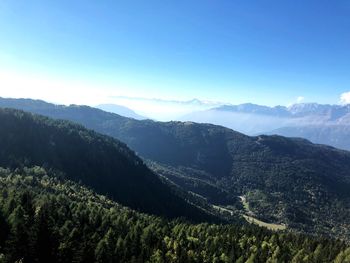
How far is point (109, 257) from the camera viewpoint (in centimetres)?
11419

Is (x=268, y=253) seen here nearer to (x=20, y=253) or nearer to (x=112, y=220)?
(x=112, y=220)

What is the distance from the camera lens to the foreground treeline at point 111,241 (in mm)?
97750

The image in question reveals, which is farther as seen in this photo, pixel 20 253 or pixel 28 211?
pixel 28 211

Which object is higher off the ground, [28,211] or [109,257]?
[28,211]

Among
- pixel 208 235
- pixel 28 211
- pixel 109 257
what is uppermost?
pixel 28 211

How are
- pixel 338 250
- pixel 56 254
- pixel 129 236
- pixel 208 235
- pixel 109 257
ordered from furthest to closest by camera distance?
pixel 208 235
pixel 338 250
pixel 129 236
pixel 109 257
pixel 56 254

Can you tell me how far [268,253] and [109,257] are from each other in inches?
2822

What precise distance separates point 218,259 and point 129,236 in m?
32.6

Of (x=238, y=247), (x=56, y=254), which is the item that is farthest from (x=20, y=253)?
(x=238, y=247)

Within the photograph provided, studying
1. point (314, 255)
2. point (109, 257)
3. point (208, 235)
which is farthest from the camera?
point (208, 235)

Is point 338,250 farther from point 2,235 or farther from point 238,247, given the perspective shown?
point 2,235

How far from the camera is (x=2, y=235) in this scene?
107 metres

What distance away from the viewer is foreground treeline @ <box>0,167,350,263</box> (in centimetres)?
9775

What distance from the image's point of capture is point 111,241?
425 ft
